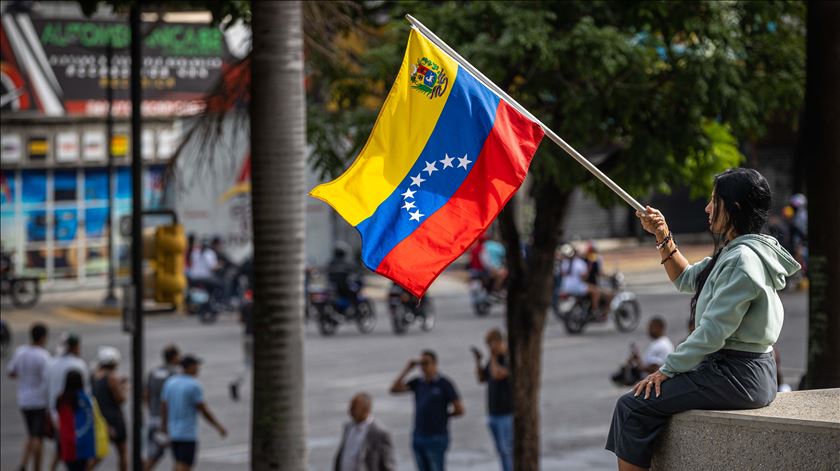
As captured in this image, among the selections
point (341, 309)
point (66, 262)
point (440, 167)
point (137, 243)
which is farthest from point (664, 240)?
point (66, 262)

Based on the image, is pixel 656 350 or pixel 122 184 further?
pixel 122 184

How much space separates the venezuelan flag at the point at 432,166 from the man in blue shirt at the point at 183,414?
8200 mm

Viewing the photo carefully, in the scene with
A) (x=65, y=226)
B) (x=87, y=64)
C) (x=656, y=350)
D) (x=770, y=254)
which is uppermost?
(x=87, y=64)

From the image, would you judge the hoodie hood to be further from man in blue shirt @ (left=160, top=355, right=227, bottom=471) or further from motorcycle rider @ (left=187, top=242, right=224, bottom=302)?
motorcycle rider @ (left=187, top=242, right=224, bottom=302)

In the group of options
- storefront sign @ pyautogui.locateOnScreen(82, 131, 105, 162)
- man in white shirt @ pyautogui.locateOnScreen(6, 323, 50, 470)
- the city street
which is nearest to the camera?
man in white shirt @ pyautogui.locateOnScreen(6, 323, 50, 470)

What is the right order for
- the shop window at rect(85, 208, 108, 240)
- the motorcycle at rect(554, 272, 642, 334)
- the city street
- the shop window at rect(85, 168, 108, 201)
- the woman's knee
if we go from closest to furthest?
the woman's knee < the city street < the motorcycle at rect(554, 272, 642, 334) < the shop window at rect(85, 168, 108, 201) < the shop window at rect(85, 208, 108, 240)

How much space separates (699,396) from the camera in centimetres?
518

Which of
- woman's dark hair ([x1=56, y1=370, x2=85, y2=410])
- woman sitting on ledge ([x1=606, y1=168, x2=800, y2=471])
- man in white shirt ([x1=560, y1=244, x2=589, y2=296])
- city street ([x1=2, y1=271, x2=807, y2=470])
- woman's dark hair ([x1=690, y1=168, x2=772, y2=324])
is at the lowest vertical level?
city street ([x1=2, y1=271, x2=807, y2=470])

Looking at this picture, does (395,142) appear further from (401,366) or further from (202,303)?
(202,303)

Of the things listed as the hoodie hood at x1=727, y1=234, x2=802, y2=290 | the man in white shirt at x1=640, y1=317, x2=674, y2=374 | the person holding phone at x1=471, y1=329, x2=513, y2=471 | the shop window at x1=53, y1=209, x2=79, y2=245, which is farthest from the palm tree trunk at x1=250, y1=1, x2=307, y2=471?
the shop window at x1=53, y1=209, x2=79, y2=245

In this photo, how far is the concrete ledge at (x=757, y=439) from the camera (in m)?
4.94

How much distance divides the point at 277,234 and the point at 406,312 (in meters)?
16.7

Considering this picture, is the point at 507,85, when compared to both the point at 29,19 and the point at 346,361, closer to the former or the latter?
the point at 346,361

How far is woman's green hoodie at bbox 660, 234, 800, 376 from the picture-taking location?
498cm
